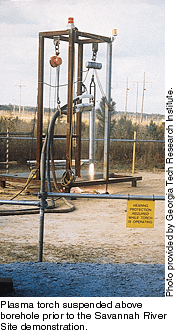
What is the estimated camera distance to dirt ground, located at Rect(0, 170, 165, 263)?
4691 millimetres

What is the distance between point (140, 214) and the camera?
3271mm

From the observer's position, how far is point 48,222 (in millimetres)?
6289

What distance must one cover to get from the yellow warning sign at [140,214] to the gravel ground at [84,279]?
19.0 inches

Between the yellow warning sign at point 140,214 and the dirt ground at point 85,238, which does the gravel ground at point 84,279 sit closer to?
the yellow warning sign at point 140,214

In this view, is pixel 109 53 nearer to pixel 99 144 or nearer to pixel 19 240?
pixel 19 240

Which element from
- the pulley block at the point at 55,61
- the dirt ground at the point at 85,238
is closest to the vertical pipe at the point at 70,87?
the pulley block at the point at 55,61

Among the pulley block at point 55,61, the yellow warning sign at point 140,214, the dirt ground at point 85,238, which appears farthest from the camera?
the pulley block at point 55,61

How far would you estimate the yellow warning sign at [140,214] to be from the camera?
3.22 m

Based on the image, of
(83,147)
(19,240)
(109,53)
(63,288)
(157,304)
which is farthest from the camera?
(83,147)

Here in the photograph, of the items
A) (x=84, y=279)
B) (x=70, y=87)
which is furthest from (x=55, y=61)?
(x=84, y=279)

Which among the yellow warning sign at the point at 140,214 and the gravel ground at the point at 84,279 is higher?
the yellow warning sign at the point at 140,214

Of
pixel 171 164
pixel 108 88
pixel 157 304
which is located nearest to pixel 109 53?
pixel 108 88

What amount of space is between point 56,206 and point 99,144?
10625 millimetres

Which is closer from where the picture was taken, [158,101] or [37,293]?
[37,293]
